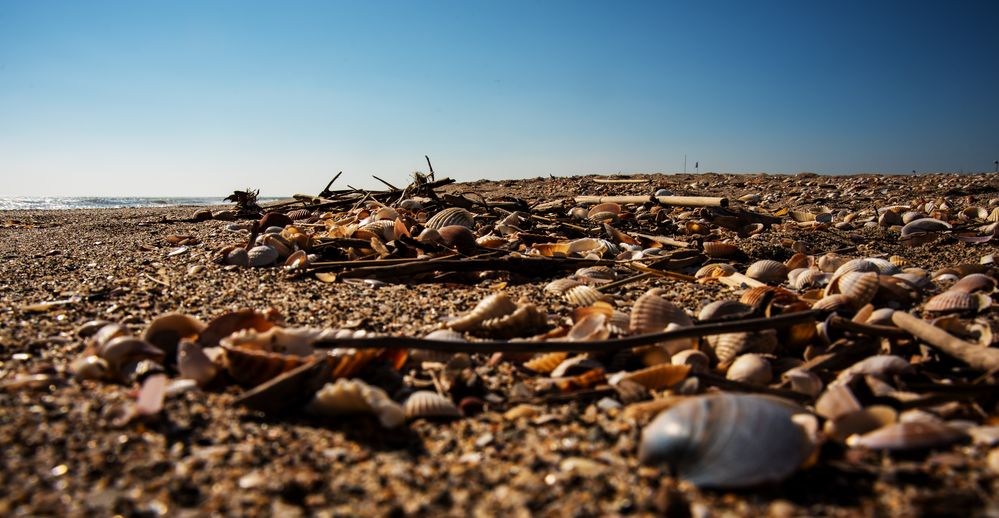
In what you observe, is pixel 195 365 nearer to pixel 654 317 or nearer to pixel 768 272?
pixel 654 317

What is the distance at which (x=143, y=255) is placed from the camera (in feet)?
14.4

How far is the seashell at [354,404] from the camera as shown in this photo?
1.51m

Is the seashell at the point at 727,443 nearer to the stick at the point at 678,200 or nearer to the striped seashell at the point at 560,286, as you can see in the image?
the striped seashell at the point at 560,286

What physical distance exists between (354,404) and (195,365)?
539 millimetres

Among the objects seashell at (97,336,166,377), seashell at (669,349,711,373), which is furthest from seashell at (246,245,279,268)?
seashell at (669,349,711,373)

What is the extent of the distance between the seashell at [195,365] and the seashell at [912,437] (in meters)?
1.73

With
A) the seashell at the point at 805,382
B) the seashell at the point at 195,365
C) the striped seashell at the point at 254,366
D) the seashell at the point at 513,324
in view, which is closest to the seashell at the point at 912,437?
the seashell at the point at 805,382

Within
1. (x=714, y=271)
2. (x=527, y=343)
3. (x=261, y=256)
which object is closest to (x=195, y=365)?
(x=527, y=343)

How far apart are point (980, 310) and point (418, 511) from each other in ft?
8.57

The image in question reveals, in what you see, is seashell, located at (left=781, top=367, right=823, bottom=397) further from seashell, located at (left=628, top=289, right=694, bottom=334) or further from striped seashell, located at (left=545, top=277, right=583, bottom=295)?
striped seashell, located at (left=545, top=277, right=583, bottom=295)

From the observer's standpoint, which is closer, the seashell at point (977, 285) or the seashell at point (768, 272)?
the seashell at point (977, 285)

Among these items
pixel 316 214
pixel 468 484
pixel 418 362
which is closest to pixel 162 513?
pixel 468 484

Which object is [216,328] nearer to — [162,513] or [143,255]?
[162,513]

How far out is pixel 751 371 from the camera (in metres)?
1.86
